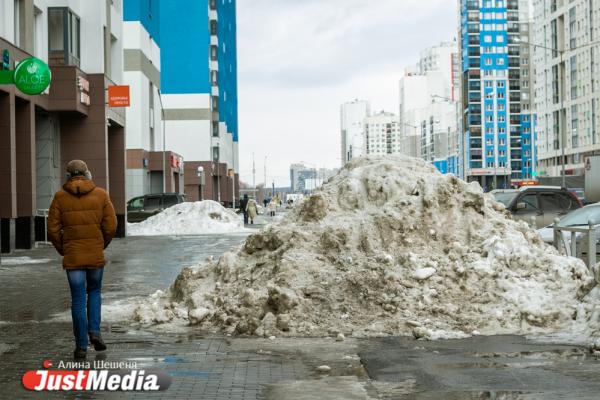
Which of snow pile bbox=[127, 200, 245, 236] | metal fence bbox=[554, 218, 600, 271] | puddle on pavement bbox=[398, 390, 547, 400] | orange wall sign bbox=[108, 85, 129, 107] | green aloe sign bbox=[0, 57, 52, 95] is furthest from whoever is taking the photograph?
snow pile bbox=[127, 200, 245, 236]

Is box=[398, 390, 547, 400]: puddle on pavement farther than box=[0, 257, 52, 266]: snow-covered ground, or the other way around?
box=[0, 257, 52, 266]: snow-covered ground

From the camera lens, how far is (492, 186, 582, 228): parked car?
23.3 m

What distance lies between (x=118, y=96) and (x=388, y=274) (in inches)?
905

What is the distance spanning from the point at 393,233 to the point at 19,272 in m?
10.1

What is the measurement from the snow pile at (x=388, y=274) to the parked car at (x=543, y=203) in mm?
11591

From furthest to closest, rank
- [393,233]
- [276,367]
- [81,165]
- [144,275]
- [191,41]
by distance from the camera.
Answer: [191,41], [144,275], [393,233], [81,165], [276,367]

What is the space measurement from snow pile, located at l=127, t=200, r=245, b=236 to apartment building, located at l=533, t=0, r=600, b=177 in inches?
2488

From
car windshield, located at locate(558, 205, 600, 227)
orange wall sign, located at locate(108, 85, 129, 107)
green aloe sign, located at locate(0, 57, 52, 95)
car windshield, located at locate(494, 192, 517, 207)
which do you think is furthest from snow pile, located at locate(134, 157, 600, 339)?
orange wall sign, located at locate(108, 85, 129, 107)

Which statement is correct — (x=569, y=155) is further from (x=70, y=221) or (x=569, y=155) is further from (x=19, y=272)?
(x=70, y=221)

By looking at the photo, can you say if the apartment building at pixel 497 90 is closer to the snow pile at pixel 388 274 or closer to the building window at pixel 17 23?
the building window at pixel 17 23

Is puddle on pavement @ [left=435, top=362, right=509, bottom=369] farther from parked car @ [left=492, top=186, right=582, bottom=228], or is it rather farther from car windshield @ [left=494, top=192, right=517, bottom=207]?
car windshield @ [left=494, top=192, right=517, bottom=207]

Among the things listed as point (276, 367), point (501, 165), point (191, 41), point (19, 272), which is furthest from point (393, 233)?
point (501, 165)

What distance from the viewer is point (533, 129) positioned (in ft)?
559

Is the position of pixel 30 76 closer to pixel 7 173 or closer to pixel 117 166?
pixel 7 173
